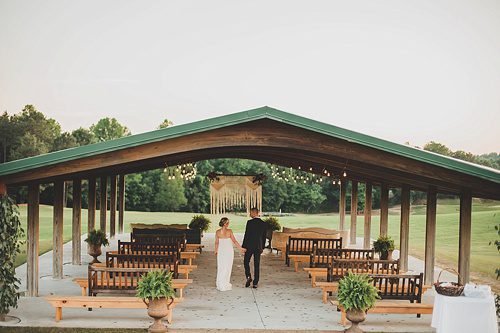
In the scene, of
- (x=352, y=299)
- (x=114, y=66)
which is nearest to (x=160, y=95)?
(x=114, y=66)

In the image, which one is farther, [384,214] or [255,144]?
[384,214]

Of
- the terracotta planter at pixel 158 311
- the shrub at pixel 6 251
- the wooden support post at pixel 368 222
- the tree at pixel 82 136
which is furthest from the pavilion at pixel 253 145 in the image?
the tree at pixel 82 136

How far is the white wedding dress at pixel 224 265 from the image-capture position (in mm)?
12203

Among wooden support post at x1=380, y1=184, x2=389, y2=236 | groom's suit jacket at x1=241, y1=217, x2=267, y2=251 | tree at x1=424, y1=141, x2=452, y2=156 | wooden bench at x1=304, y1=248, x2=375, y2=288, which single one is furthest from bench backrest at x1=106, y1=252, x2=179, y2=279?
tree at x1=424, y1=141, x2=452, y2=156

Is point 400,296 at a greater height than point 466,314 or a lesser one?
lesser

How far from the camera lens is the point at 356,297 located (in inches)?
332

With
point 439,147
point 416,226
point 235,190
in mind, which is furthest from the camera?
point 439,147

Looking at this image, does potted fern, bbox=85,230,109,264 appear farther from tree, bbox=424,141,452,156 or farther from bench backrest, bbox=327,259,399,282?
tree, bbox=424,141,452,156

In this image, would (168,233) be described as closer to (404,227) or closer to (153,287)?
(404,227)

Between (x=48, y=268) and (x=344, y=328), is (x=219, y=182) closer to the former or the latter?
(x=48, y=268)

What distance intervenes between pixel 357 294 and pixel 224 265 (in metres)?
4.32

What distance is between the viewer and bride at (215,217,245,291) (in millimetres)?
12203

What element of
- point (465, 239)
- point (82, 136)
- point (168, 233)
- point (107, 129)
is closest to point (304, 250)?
point (168, 233)

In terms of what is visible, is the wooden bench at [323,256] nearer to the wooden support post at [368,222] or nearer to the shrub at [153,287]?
the shrub at [153,287]
